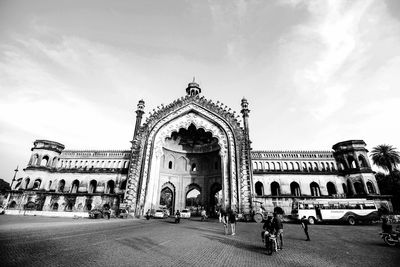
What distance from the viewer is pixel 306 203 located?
80.1 ft

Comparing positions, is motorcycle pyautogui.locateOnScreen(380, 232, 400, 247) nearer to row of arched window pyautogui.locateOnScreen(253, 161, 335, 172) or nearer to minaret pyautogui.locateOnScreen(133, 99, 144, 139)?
row of arched window pyautogui.locateOnScreen(253, 161, 335, 172)

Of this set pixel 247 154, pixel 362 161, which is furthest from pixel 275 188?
pixel 362 161

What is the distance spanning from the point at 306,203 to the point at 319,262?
20.0 m

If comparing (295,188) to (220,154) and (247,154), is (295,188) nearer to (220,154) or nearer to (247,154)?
(247,154)

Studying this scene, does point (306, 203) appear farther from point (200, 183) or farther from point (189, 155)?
point (189, 155)

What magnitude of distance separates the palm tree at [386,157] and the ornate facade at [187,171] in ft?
36.8

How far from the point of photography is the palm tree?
36.6 meters

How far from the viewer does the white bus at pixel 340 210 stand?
2286 centimetres

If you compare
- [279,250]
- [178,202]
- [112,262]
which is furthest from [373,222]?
[112,262]

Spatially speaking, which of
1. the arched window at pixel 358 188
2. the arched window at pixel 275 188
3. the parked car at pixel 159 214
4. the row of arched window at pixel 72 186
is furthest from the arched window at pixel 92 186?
the arched window at pixel 358 188

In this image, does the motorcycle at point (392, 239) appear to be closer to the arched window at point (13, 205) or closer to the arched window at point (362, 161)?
the arched window at point (362, 161)

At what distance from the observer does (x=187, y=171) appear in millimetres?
35688

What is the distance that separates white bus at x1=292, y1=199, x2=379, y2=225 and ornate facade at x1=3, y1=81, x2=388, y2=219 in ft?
13.0

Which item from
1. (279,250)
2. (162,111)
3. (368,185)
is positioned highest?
(162,111)
